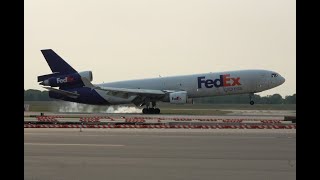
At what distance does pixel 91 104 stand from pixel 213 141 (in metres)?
44.8

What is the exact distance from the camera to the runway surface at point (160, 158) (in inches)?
489

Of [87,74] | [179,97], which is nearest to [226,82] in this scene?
[179,97]

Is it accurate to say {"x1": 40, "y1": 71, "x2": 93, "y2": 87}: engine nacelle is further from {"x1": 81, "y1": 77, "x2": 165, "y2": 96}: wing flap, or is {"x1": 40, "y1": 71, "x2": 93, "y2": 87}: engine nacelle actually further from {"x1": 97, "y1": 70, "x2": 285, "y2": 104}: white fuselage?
{"x1": 97, "y1": 70, "x2": 285, "y2": 104}: white fuselage

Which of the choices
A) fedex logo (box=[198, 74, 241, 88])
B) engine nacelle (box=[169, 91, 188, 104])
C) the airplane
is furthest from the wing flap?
fedex logo (box=[198, 74, 241, 88])

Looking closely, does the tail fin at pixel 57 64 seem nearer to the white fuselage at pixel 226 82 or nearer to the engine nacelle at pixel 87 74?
the engine nacelle at pixel 87 74

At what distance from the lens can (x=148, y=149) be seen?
18766 millimetres

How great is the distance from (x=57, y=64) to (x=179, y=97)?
13.6 meters

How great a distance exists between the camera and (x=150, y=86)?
63.4 meters

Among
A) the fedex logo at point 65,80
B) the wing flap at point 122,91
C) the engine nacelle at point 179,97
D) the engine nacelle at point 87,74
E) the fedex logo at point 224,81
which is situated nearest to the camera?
the fedex logo at point 224,81

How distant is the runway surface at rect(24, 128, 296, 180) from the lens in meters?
12.4

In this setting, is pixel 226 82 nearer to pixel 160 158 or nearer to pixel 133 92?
pixel 133 92

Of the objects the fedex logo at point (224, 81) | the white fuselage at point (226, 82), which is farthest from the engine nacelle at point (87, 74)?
the fedex logo at point (224, 81)

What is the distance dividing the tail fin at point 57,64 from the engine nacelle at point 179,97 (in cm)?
1110
